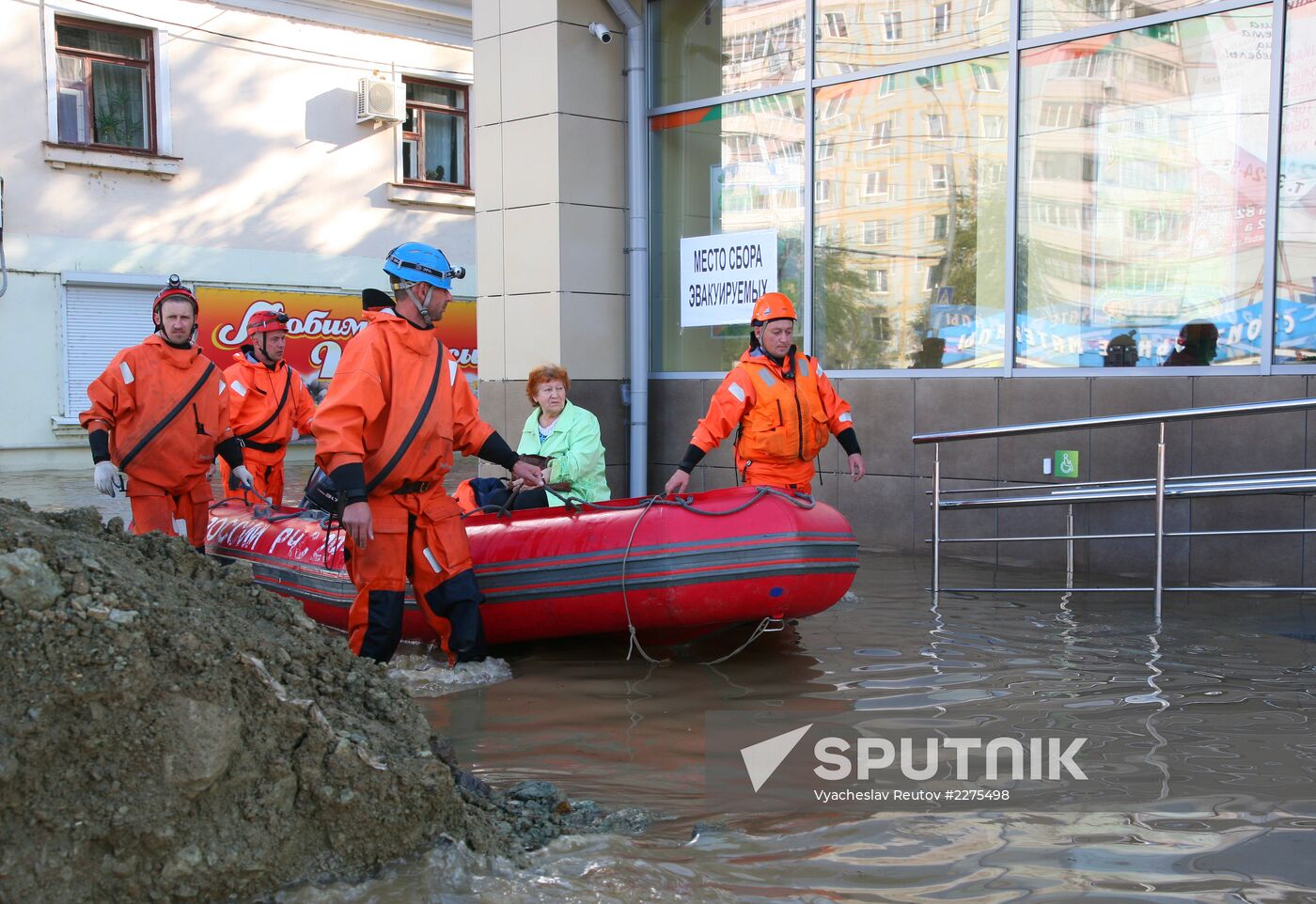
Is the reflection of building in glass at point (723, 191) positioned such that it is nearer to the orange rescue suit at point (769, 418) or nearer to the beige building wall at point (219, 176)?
the orange rescue suit at point (769, 418)

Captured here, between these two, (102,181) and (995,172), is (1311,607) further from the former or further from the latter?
(102,181)

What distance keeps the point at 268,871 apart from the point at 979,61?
23.8 feet

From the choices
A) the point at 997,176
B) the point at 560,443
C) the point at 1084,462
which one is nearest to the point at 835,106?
the point at 997,176

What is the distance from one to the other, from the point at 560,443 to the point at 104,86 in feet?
39.0

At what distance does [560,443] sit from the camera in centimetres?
692

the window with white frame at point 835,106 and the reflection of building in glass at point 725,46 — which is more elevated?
the reflection of building in glass at point 725,46

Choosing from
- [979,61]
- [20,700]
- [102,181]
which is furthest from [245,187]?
[20,700]

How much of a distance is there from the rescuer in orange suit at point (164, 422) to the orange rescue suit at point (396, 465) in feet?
5.22

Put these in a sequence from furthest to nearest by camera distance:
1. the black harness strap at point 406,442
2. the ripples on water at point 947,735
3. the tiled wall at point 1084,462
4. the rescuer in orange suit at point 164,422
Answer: the tiled wall at point 1084,462 < the rescuer in orange suit at point 164,422 < the black harness strap at point 406,442 < the ripples on water at point 947,735

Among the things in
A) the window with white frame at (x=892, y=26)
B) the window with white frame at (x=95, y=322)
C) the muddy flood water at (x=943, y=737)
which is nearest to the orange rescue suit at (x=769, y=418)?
the muddy flood water at (x=943, y=737)

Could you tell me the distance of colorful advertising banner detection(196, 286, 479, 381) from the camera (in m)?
16.8

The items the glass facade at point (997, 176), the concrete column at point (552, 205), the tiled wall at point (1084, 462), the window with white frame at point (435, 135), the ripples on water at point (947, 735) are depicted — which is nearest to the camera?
the ripples on water at point (947, 735)

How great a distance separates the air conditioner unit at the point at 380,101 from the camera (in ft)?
58.0

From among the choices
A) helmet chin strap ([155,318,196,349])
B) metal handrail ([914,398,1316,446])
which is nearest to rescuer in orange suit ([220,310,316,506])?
helmet chin strap ([155,318,196,349])
